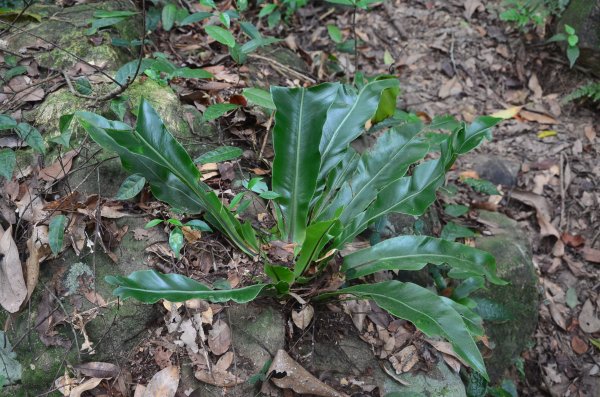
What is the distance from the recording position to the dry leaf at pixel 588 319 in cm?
305

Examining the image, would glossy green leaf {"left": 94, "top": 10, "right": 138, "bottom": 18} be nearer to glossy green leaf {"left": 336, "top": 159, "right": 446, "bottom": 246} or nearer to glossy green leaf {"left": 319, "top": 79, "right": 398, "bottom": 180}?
glossy green leaf {"left": 319, "top": 79, "right": 398, "bottom": 180}

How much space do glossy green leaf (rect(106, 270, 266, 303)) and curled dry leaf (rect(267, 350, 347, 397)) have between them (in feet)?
1.07

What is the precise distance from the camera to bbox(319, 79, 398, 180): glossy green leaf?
6.91 feet

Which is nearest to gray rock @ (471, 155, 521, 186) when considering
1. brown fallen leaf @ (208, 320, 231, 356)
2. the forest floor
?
the forest floor

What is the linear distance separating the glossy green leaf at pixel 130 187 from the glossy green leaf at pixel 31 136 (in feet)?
1.10

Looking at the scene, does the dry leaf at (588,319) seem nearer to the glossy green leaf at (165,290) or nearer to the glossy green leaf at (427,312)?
the glossy green leaf at (427,312)

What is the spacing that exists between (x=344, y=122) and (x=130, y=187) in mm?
883

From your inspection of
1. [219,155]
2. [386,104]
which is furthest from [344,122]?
[386,104]

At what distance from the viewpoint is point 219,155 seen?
7.18 ft

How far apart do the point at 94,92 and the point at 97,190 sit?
1.64ft

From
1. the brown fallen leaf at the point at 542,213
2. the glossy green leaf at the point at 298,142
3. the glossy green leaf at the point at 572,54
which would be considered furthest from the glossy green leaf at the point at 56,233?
the glossy green leaf at the point at 572,54

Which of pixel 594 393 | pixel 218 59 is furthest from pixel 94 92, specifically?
pixel 594 393

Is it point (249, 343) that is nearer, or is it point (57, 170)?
point (249, 343)

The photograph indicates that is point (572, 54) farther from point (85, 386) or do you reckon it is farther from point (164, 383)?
point (85, 386)
